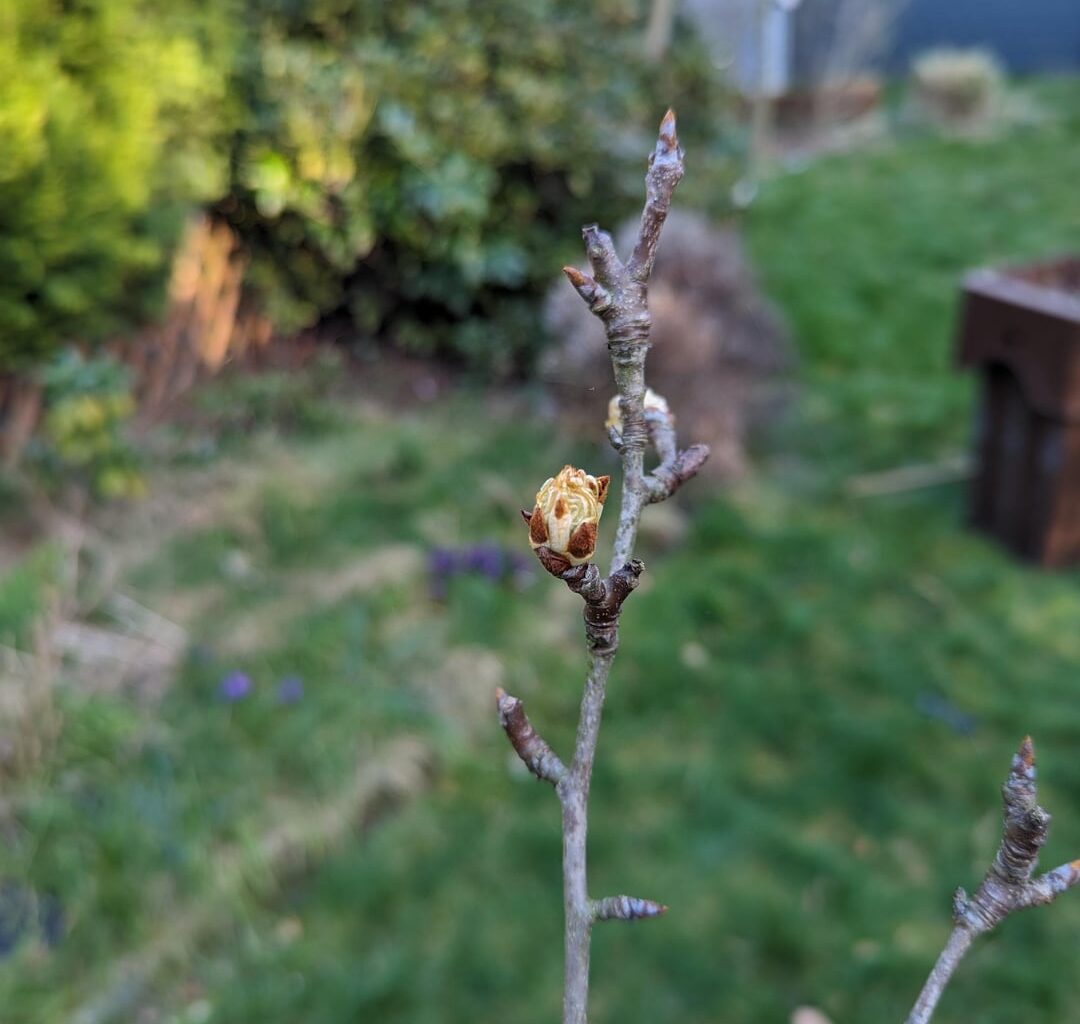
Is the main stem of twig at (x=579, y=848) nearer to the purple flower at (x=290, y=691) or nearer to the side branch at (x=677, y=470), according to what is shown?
the side branch at (x=677, y=470)

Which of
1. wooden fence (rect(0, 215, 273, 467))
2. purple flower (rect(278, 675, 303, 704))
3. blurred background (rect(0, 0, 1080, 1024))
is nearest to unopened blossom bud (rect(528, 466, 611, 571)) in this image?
blurred background (rect(0, 0, 1080, 1024))

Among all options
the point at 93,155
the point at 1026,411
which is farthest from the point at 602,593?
the point at 1026,411

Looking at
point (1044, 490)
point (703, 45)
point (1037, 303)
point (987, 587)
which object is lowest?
point (987, 587)

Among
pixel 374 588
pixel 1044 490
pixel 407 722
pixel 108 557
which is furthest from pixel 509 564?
pixel 1044 490

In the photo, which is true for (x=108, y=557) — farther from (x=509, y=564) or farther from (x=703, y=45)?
(x=703, y=45)

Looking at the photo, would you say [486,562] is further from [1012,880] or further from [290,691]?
[1012,880]

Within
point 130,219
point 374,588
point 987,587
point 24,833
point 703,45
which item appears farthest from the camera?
point 703,45

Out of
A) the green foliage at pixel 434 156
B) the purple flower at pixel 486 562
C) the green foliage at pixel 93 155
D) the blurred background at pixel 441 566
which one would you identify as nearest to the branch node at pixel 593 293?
the blurred background at pixel 441 566
